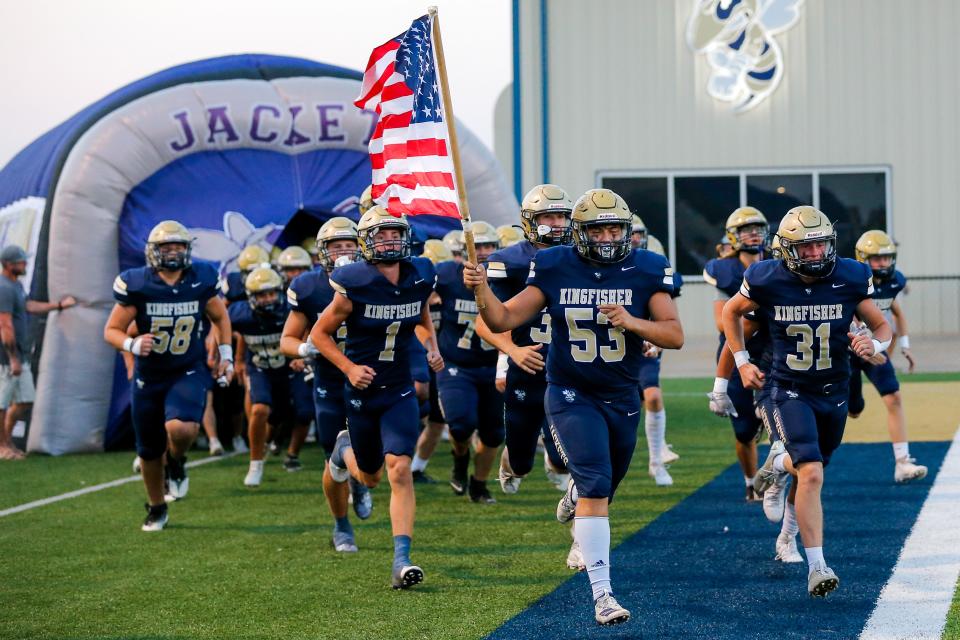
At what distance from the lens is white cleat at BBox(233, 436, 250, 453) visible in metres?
12.0

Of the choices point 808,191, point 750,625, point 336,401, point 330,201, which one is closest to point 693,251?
point 808,191

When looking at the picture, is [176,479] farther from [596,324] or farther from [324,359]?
[596,324]

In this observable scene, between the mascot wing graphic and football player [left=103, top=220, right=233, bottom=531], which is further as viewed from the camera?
the mascot wing graphic

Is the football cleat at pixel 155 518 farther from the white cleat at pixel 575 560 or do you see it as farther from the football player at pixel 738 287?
the football player at pixel 738 287

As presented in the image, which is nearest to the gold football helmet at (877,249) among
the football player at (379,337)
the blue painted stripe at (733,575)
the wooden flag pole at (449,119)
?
the blue painted stripe at (733,575)

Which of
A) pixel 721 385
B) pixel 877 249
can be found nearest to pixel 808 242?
pixel 721 385

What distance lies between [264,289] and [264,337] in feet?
1.32

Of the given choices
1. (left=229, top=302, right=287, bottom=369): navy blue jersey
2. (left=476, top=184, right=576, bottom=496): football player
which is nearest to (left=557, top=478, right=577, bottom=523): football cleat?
(left=476, top=184, right=576, bottom=496): football player

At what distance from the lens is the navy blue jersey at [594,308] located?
5.50 meters

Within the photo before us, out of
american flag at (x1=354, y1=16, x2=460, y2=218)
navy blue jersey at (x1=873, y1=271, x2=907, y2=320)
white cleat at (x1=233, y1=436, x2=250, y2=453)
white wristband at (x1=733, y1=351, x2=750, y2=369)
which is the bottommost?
white cleat at (x1=233, y1=436, x2=250, y2=453)

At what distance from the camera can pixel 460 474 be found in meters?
8.95

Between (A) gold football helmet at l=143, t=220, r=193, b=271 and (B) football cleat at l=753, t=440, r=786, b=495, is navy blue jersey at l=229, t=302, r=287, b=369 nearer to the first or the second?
(A) gold football helmet at l=143, t=220, r=193, b=271

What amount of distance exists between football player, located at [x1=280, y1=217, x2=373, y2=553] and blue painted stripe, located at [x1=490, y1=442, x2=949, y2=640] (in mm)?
1453

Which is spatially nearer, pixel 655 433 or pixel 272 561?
pixel 272 561
